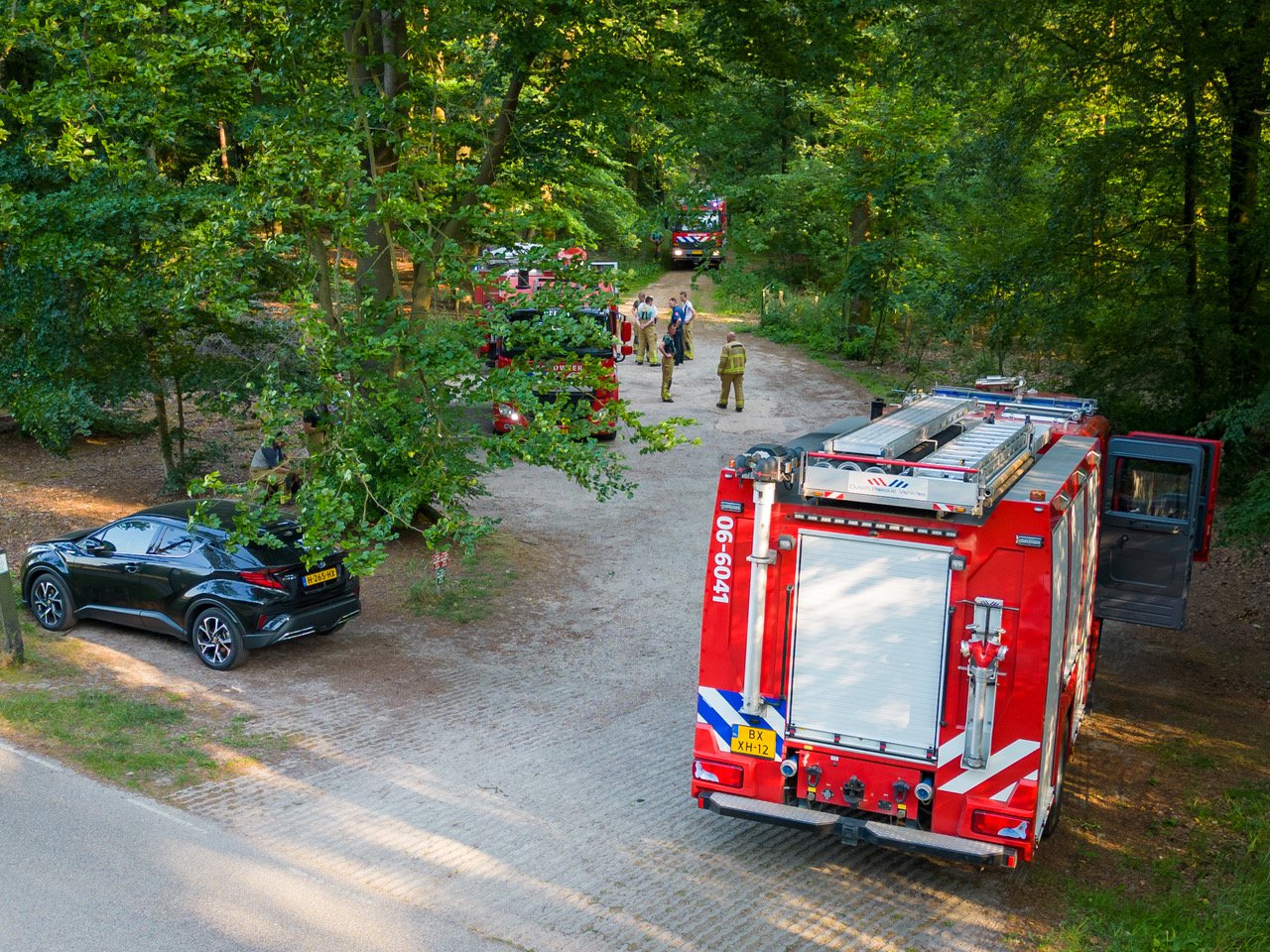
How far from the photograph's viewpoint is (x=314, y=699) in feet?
35.9

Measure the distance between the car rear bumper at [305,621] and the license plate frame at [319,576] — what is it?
0.78 ft

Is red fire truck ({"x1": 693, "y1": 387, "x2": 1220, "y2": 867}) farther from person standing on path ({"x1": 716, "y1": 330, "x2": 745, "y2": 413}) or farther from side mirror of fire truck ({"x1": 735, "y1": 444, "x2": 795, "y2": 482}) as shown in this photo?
person standing on path ({"x1": 716, "y1": 330, "x2": 745, "y2": 413})

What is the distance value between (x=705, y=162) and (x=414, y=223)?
1876cm

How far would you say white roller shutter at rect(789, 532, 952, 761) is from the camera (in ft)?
23.1

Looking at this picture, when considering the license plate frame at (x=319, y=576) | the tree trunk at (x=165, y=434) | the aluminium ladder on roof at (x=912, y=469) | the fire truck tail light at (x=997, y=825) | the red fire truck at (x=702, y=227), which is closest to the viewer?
the aluminium ladder on roof at (x=912, y=469)

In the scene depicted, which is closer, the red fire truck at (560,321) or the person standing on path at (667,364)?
the red fire truck at (560,321)

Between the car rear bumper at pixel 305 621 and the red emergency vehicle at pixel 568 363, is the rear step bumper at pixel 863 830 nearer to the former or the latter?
the red emergency vehicle at pixel 568 363

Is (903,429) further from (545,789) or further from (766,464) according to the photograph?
(545,789)

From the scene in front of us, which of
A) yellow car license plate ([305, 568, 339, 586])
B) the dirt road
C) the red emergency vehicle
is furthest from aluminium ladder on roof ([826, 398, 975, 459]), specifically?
yellow car license plate ([305, 568, 339, 586])

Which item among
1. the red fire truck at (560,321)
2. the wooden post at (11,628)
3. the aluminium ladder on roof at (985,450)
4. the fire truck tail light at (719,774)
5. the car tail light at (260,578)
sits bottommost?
the wooden post at (11,628)

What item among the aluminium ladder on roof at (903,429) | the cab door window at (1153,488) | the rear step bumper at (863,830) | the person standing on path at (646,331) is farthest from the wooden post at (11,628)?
the person standing on path at (646,331)

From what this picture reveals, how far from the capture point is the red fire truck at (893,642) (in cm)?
686

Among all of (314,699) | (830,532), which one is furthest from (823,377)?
(830,532)

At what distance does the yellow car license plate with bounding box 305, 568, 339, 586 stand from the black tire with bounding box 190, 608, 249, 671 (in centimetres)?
79
